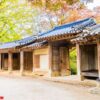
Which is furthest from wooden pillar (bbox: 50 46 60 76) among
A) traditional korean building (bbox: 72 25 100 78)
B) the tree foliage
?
the tree foliage

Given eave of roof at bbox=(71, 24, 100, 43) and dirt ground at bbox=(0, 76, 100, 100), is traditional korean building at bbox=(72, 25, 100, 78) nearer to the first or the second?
eave of roof at bbox=(71, 24, 100, 43)

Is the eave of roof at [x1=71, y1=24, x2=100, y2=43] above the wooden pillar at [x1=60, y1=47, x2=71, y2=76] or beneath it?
above

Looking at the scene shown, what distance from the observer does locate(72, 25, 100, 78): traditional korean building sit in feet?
55.0

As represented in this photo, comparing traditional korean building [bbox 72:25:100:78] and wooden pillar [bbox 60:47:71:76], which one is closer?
traditional korean building [bbox 72:25:100:78]

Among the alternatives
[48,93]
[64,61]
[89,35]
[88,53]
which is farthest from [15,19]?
[48,93]

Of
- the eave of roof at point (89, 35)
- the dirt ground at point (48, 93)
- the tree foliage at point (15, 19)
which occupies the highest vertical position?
the tree foliage at point (15, 19)

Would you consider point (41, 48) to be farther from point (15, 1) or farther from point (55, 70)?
point (15, 1)

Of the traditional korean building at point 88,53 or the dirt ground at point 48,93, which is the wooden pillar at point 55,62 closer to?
the traditional korean building at point 88,53

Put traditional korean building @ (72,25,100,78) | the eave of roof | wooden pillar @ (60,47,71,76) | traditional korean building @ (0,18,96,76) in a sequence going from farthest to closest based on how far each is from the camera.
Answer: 1. wooden pillar @ (60,47,71,76)
2. traditional korean building @ (0,18,96,76)
3. traditional korean building @ (72,25,100,78)
4. the eave of roof

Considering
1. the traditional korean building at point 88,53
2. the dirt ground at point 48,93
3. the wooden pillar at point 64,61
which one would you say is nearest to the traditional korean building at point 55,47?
the wooden pillar at point 64,61

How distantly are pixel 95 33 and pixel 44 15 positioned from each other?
66.7 feet

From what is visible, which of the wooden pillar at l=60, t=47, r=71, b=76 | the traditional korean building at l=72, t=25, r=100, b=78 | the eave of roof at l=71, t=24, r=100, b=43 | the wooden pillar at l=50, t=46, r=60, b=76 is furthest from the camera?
the wooden pillar at l=60, t=47, r=71, b=76

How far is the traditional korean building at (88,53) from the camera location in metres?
16.8

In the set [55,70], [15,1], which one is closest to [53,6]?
[55,70]
